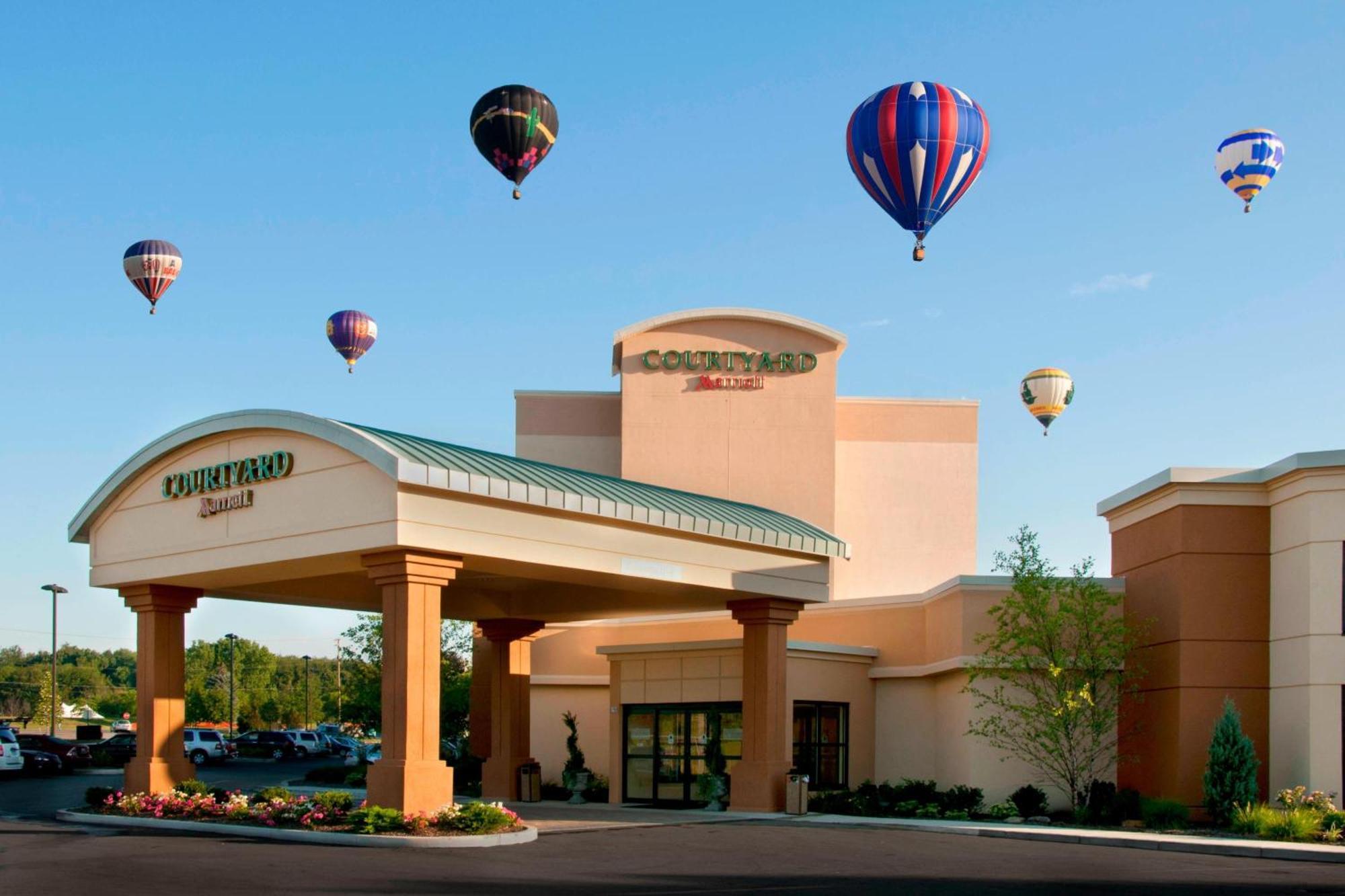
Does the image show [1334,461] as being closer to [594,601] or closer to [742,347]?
[594,601]

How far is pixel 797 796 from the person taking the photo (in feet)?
97.6

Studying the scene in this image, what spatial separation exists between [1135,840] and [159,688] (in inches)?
747

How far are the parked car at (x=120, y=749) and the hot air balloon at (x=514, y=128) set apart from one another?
28.6 m

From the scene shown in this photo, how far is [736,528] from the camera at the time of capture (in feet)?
94.8

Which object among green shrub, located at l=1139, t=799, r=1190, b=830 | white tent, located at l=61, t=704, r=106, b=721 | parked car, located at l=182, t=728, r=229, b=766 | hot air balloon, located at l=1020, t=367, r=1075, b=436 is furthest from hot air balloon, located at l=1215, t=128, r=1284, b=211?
white tent, located at l=61, t=704, r=106, b=721

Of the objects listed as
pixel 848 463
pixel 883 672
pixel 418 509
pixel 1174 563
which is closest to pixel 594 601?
pixel 883 672

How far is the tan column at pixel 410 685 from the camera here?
23078 millimetres

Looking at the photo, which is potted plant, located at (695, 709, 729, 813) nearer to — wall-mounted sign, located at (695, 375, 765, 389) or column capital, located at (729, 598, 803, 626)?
column capital, located at (729, 598, 803, 626)

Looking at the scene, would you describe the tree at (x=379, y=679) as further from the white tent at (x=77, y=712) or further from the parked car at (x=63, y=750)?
the white tent at (x=77, y=712)

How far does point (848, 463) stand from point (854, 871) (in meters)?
31.3

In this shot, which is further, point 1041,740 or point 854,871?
point 1041,740

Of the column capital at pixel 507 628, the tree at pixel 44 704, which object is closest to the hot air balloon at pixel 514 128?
the column capital at pixel 507 628

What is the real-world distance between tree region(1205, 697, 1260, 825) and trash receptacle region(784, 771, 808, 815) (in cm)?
794

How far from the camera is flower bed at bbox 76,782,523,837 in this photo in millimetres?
22595
